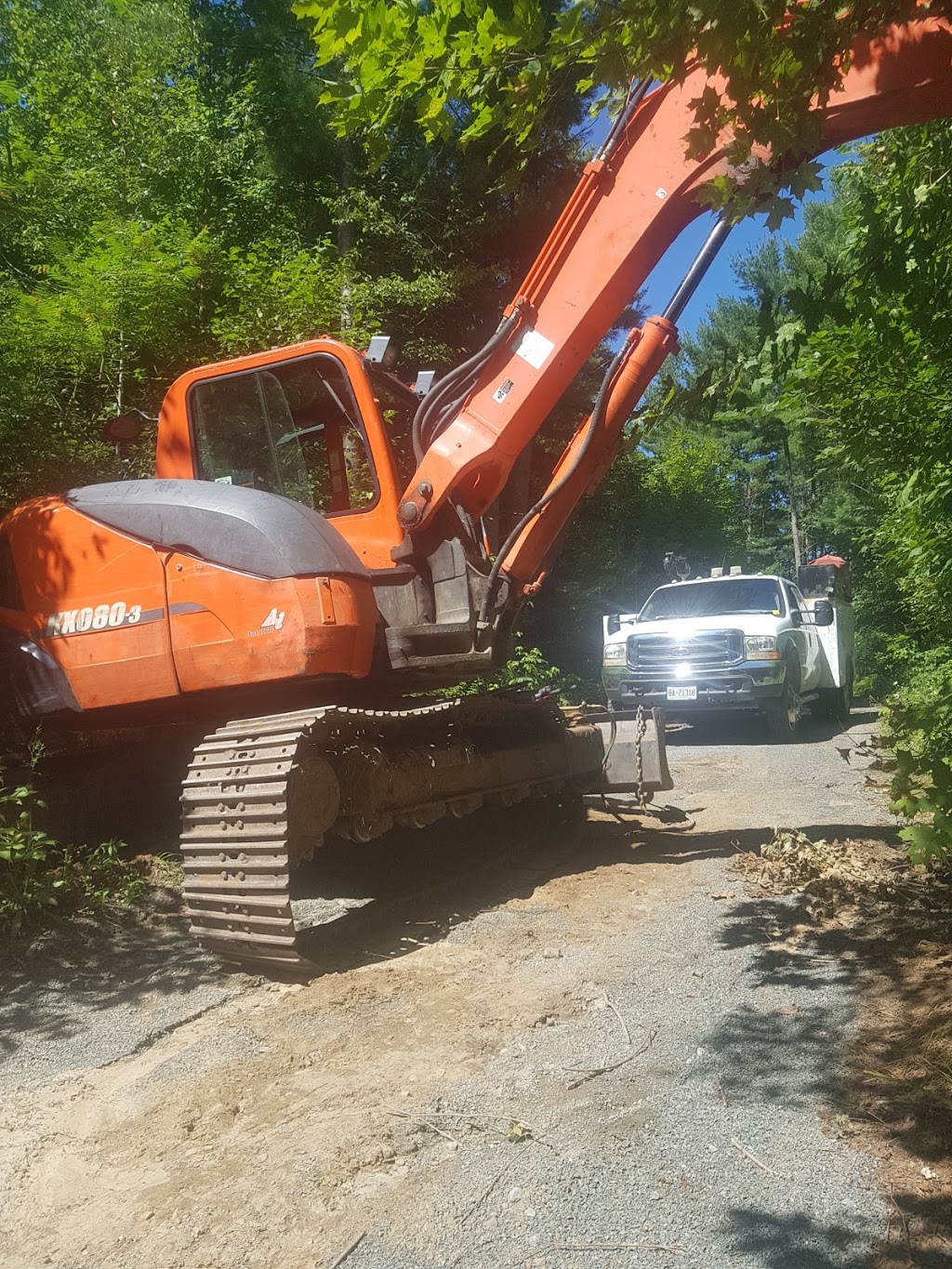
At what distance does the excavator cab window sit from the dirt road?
2264 millimetres

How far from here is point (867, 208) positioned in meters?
4.52

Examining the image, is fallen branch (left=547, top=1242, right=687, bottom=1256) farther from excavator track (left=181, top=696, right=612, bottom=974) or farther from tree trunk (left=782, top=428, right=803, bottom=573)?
tree trunk (left=782, top=428, right=803, bottom=573)

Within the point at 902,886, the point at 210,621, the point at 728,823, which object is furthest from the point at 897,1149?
the point at 728,823

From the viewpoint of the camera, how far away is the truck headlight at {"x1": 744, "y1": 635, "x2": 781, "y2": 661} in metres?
12.2

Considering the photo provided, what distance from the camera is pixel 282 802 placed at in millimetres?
4426

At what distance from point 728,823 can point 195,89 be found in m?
16.5

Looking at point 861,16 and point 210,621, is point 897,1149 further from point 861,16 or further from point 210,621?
point 210,621

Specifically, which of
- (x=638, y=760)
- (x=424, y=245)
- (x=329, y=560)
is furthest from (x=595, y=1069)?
(x=424, y=245)

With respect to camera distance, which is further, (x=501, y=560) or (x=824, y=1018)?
(x=501, y=560)

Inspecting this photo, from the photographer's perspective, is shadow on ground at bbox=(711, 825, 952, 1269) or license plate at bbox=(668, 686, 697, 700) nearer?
shadow on ground at bbox=(711, 825, 952, 1269)

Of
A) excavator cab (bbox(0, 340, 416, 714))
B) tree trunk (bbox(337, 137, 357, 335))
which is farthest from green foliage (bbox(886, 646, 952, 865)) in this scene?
tree trunk (bbox(337, 137, 357, 335))

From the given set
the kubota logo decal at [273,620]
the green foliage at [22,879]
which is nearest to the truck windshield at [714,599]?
the kubota logo decal at [273,620]

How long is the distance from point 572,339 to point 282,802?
2877mm

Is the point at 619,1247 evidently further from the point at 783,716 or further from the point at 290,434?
the point at 783,716
